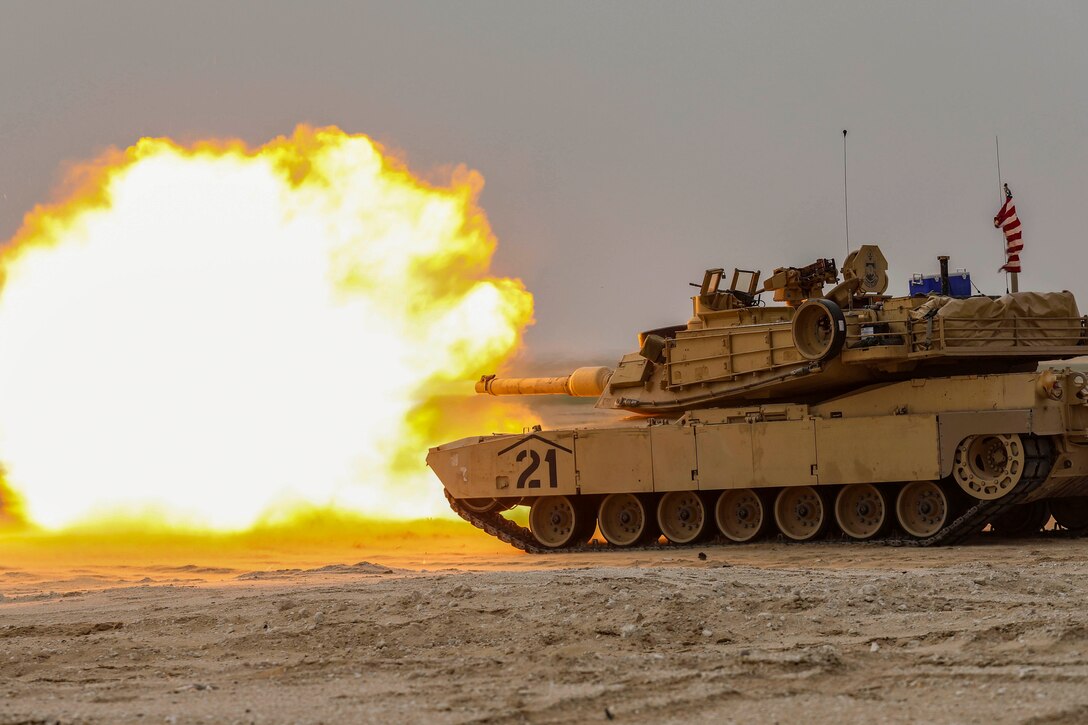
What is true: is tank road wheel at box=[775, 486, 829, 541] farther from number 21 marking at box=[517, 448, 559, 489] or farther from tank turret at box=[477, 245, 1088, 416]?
number 21 marking at box=[517, 448, 559, 489]

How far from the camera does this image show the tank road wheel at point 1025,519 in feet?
77.6

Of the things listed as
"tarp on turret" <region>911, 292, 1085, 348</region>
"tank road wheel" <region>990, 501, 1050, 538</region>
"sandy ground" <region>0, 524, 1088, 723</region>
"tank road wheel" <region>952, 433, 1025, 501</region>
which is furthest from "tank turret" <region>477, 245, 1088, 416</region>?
"sandy ground" <region>0, 524, 1088, 723</region>

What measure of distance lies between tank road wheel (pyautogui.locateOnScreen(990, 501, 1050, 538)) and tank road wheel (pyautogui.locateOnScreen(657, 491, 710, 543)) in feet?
15.0

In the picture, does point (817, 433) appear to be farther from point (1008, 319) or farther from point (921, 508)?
point (1008, 319)

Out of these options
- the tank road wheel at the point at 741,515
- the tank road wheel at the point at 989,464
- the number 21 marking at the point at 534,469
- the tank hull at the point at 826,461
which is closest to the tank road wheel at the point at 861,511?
the tank hull at the point at 826,461

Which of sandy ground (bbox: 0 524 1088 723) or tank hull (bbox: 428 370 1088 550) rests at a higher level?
tank hull (bbox: 428 370 1088 550)

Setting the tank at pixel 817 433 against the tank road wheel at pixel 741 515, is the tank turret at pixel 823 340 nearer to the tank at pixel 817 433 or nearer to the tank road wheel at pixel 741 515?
the tank at pixel 817 433

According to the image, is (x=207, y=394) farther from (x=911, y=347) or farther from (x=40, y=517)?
(x=911, y=347)

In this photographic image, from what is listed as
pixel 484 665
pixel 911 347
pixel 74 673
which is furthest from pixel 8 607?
pixel 911 347

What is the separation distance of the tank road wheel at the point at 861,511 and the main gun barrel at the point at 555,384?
5395 millimetres

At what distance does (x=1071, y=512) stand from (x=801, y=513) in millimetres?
4456

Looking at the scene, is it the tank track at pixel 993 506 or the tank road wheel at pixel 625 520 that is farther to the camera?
the tank road wheel at pixel 625 520

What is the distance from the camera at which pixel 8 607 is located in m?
15.6

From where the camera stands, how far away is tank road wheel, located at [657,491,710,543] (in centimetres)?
2375
